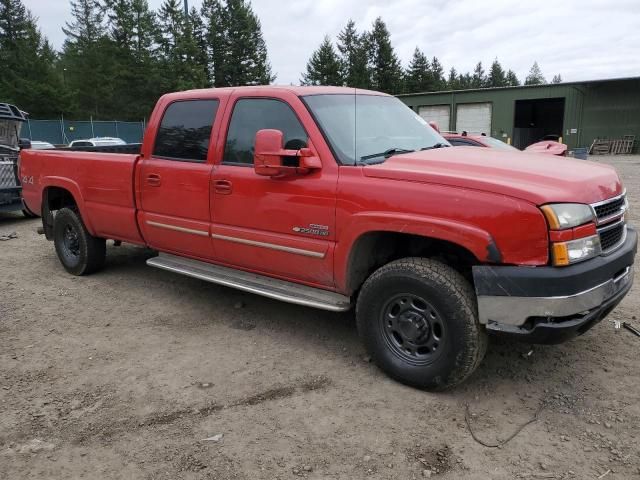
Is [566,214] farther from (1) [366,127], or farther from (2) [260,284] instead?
(2) [260,284]

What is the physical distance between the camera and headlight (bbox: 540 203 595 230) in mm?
2871

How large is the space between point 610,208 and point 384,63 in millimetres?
67622

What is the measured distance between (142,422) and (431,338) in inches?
72.8

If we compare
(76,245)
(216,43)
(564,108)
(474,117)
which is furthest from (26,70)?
(76,245)

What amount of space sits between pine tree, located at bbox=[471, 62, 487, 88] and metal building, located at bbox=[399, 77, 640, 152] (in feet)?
241

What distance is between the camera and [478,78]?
370 ft

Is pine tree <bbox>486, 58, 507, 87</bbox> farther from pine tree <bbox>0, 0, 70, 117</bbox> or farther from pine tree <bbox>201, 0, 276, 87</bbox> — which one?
pine tree <bbox>0, 0, 70, 117</bbox>

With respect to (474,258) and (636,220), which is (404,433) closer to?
(474,258)

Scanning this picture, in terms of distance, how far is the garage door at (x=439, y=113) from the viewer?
3409cm

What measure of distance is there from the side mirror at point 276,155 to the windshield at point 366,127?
7.9 inches

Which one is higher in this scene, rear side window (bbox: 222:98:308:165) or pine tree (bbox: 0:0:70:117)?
pine tree (bbox: 0:0:70:117)

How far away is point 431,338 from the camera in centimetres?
339

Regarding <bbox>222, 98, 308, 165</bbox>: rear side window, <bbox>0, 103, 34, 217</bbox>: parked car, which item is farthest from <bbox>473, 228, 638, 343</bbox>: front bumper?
<bbox>0, 103, 34, 217</bbox>: parked car

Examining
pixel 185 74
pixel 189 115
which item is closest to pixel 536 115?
pixel 185 74
